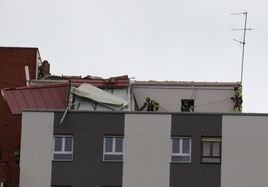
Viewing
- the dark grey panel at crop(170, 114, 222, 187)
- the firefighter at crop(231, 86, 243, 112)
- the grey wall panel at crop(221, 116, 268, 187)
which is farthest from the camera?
the firefighter at crop(231, 86, 243, 112)

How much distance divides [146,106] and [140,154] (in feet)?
26.2

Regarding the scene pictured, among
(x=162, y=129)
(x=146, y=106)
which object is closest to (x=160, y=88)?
(x=146, y=106)

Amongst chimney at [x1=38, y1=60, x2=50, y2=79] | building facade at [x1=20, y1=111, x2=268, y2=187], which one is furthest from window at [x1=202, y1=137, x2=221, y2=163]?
chimney at [x1=38, y1=60, x2=50, y2=79]

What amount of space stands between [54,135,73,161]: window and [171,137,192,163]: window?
19.3 ft

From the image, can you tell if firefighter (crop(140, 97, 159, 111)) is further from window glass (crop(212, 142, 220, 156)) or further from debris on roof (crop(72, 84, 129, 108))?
window glass (crop(212, 142, 220, 156))

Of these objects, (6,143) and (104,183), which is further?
(6,143)

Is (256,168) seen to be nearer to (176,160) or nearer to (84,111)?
(176,160)

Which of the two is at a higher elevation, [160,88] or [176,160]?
[160,88]

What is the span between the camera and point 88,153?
226ft

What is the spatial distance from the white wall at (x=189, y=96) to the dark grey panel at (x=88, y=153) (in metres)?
9.14

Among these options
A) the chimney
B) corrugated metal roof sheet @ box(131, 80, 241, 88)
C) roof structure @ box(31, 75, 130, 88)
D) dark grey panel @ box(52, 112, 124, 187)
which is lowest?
dark grey panel @ box(52, 112, 124, 187)

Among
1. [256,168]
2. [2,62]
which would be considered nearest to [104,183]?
[256,168]

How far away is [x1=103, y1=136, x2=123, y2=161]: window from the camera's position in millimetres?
68938

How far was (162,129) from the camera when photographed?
6888 centimetres
